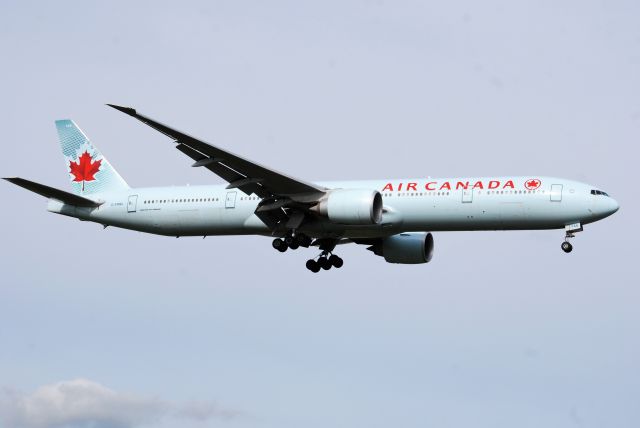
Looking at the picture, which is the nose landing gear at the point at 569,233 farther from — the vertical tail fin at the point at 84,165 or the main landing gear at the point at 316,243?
the vertical tail fin at the point at 84,165

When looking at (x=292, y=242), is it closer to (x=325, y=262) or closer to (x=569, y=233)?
(x=325, y=262)

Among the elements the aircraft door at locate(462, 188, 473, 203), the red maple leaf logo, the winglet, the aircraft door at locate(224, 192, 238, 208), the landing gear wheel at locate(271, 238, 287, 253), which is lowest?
the winglet

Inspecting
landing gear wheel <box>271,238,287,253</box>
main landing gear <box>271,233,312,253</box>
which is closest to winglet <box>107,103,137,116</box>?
main landing gear <box>271,233,312,253</box>

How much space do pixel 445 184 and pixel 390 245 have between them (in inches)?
281

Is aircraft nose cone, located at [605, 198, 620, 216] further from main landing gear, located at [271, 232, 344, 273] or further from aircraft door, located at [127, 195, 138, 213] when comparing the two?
aircraft door, located at [127, 195, 138, 213]

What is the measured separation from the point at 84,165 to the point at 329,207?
13.9 m

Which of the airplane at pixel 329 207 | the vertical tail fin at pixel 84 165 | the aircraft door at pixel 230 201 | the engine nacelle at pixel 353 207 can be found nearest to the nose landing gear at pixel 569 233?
the airplane at pixel 329 207

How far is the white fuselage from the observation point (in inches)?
1966

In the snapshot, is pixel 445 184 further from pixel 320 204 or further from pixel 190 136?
pixel 190 136

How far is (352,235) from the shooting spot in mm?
54000

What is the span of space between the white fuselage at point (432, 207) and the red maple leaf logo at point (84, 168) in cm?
490

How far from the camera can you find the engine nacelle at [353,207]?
50.2 m

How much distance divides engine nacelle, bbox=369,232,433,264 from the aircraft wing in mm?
6610

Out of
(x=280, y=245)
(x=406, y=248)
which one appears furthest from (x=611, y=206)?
(x=280, y=245)
